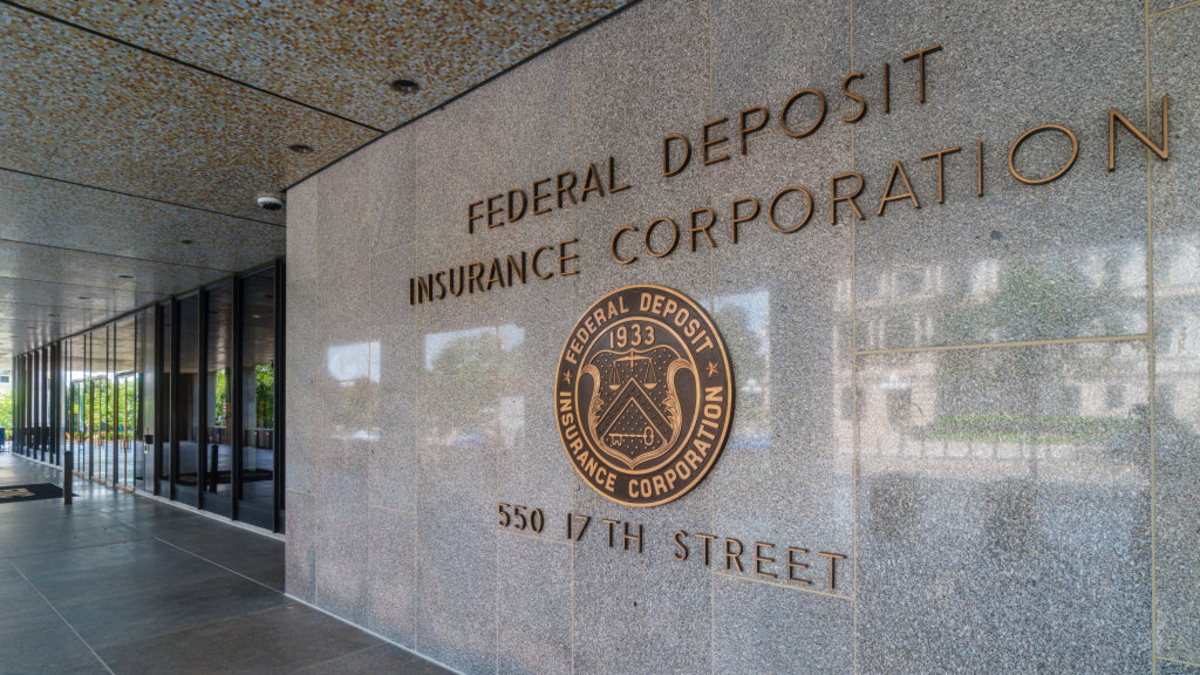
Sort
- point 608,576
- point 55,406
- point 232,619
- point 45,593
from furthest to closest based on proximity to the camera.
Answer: point 55,406 < point 45,593 < point 232,619 < point 608,576

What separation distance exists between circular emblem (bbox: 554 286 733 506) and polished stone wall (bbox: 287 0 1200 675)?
0.29 feet

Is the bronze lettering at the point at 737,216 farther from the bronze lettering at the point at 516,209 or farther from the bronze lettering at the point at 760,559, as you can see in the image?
the bronze lettering at the point at 516,209

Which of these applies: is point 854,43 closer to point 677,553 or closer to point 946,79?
point 946,79

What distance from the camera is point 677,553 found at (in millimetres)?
3012

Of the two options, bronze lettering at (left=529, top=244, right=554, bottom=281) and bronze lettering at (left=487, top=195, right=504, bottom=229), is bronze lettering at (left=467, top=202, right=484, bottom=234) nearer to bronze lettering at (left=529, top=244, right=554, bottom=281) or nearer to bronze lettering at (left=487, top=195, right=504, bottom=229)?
bronze lettering at (left=487, top=195, right=504, bottom=229)

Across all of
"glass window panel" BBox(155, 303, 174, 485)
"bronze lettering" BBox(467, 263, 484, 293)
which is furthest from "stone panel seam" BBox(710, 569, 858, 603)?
"glass window panel" BBox(155, 303, 174, 485)

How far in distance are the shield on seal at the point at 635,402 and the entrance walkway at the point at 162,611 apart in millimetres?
1998

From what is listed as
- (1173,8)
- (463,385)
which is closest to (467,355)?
(463,385)

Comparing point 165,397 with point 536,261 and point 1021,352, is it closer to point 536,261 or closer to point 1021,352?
point 536,261

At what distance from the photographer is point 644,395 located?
315 centimetres

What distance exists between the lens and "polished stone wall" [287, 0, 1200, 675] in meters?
1.99

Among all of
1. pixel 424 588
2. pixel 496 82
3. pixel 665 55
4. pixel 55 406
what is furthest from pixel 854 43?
pixel 55 406

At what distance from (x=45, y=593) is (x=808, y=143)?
7029 millimetres

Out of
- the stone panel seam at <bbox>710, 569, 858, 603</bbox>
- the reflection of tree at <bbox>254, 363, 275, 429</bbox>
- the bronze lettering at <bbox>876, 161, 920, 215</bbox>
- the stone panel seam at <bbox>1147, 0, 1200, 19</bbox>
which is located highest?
the stone panel seam at <bbox>1147, 0, 1200, 19</bbox>
